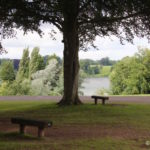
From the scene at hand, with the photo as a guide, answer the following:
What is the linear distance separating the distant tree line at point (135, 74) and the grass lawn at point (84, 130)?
3334 cm

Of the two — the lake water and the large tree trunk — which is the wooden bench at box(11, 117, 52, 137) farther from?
the lake water

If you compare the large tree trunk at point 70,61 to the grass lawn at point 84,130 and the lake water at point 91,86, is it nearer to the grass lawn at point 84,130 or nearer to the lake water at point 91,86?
the grass lawn at point 84,130

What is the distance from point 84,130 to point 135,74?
40995 millimetres

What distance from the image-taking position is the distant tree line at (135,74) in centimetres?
5297

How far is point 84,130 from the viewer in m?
13.1

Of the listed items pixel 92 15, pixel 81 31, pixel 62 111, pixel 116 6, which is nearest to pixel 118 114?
pixel 62 111

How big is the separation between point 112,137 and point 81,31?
13892 millimetres

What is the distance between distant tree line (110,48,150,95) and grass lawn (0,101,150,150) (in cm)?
3334

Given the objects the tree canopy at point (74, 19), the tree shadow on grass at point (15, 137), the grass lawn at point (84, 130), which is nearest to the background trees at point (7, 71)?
the tree canopy at point (74, 19)

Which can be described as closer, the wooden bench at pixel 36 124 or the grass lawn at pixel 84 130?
the grass lawn at pixel 84 130

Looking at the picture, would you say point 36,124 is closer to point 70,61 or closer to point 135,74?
point 70,61

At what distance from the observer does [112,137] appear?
1161cm

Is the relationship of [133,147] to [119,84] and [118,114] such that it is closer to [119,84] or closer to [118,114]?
[118,114]

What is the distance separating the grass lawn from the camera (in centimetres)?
1000
